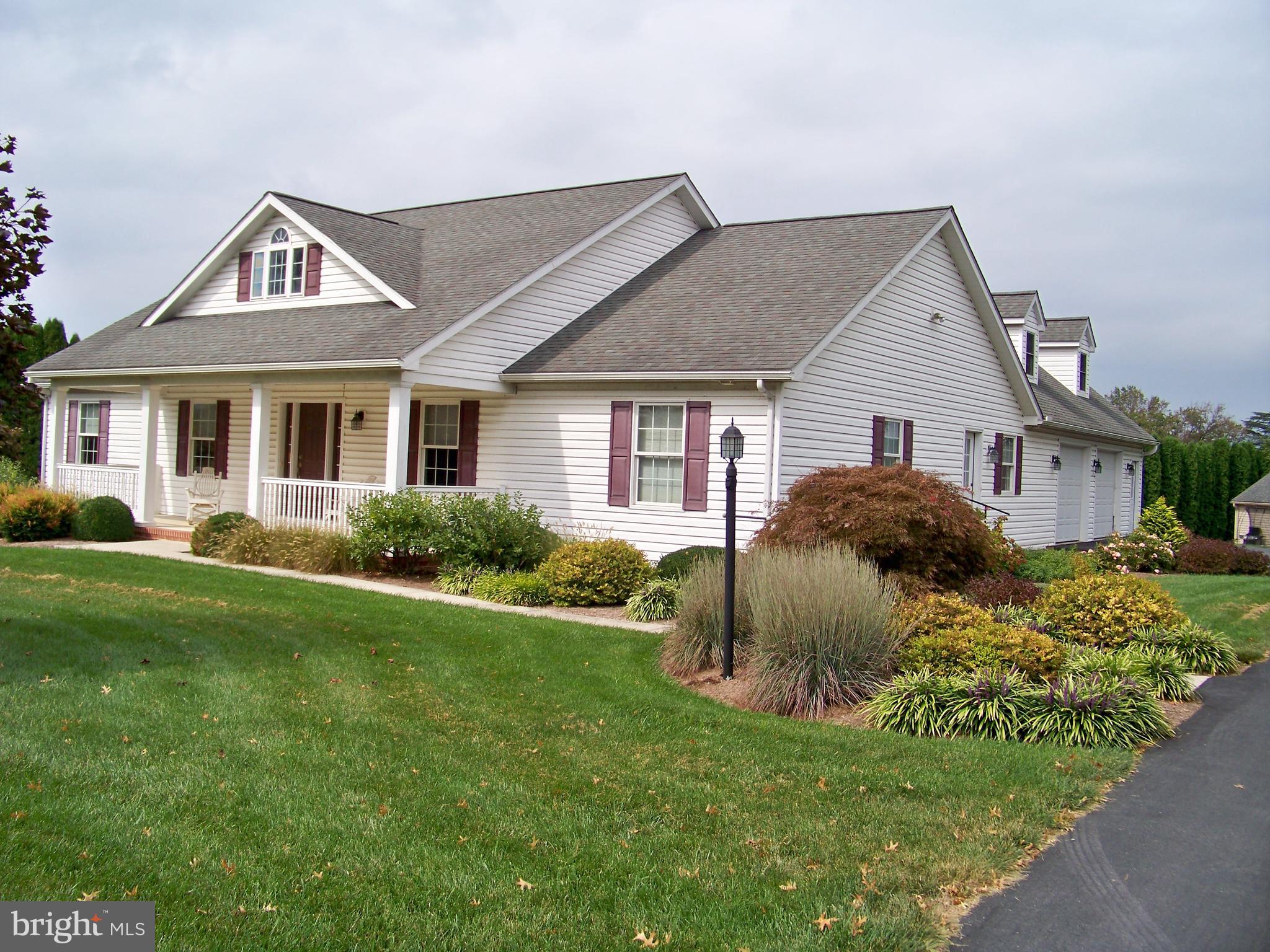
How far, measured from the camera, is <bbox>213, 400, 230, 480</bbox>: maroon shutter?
21.0m

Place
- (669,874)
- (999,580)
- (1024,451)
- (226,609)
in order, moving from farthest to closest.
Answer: (1024,451) < (999,580) < (226,609) < (669,874)

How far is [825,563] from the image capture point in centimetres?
856

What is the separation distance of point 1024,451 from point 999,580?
1075cm

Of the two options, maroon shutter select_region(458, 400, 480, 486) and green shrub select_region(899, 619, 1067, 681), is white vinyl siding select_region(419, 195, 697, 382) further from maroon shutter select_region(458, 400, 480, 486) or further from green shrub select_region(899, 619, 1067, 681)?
green shrub select_region(899, 619, 1067, 681)

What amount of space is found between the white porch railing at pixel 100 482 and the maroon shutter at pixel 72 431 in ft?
9.59

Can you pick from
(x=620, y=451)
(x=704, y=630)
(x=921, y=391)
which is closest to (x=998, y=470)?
Answer: (x=921, y=391)

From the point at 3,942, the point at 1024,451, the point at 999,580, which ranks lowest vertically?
the point at 3,942

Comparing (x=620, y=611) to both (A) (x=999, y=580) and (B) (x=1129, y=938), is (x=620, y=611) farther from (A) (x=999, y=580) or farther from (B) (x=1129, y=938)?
(B) (x=1129, y=938)

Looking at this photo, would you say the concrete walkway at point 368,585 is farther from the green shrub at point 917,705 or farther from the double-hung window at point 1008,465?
the double-hung window at point 1008,465

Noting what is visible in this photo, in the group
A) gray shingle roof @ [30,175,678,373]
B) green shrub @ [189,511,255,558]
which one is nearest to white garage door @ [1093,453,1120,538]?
gray shingle roof @ [30,175,678,373]

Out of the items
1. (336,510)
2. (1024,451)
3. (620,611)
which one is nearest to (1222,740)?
(620,611)

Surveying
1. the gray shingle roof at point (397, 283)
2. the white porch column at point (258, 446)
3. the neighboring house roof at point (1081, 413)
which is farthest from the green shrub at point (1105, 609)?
the white porch column at point (258, 446)

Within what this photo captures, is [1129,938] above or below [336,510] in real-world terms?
below

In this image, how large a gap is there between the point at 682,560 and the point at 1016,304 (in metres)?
12.9
